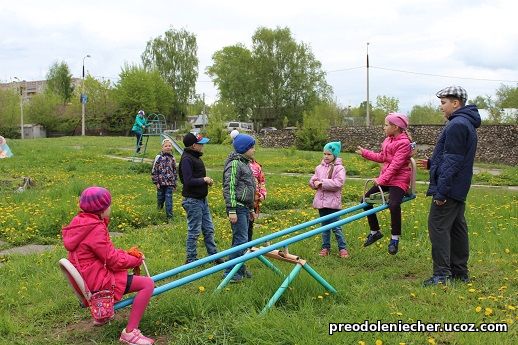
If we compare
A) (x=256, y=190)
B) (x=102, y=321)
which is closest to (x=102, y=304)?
(x=102, y=321)

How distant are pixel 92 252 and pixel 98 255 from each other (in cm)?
6

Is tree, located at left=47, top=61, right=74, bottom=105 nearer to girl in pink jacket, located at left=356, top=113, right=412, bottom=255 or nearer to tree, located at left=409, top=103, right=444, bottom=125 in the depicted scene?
tree, located at left=409, top=103, right=444, bottom=125

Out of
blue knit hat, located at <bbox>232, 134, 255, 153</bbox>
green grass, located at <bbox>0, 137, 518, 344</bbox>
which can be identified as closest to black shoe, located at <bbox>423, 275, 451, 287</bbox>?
green grass, located at <bbox>0, 137, 518, 344</bbox>

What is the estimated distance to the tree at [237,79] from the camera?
62.9 metres

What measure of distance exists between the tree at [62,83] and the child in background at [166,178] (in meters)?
67.9

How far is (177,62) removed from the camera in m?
70.6

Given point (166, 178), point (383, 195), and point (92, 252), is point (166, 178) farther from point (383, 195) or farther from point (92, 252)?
point (92, 252)

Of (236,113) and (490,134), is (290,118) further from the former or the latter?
(490,134)

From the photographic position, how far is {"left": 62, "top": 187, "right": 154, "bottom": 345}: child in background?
13.1ft

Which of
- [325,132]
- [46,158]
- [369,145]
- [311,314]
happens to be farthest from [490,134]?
[311,314]

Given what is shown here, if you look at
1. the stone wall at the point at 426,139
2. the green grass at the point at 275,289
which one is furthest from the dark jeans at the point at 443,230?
the stone wall at the point at 426,139

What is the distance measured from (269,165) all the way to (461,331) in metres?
17.2

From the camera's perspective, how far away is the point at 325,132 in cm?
3619

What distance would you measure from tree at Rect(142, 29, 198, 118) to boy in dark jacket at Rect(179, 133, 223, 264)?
64.8 metres
